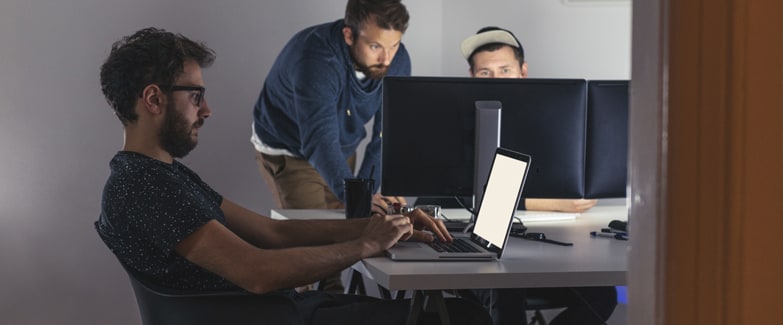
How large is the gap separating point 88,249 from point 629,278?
401 cm

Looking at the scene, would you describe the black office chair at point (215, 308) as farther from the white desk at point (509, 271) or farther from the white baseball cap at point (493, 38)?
the white baseball cap at point (493, 38)

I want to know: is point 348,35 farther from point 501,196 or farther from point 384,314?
point 384,314

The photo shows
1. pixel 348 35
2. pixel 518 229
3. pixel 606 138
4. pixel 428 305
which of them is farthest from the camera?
pixel 348 35

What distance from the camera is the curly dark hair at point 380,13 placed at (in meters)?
3.49

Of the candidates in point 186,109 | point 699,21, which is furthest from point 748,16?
point 186,109

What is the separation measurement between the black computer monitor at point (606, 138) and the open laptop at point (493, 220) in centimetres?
54

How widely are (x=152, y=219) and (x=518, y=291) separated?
1013 millimetres

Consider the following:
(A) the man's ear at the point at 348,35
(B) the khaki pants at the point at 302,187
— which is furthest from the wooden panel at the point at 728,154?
(B) the khaki pants at the point at 302,187

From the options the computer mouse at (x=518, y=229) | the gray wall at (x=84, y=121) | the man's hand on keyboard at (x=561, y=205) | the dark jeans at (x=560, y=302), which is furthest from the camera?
the gray wall at (x=84, y=121)

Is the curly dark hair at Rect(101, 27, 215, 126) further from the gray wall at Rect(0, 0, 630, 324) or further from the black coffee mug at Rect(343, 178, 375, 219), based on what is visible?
the gray wall at Rect(0, 0, 630, 324)

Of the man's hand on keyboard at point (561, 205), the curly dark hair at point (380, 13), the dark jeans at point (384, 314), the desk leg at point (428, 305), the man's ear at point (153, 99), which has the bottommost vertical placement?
the dark jeans at point (384, 314)

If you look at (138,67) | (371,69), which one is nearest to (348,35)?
(371,69)

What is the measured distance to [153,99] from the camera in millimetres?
2133

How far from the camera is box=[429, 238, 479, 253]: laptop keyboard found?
2.16 m
